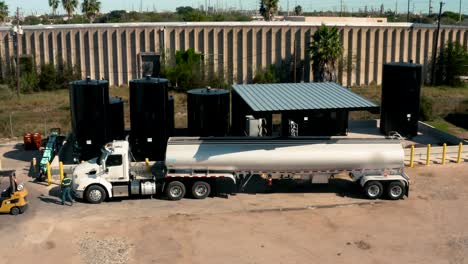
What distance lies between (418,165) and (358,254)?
11.9m

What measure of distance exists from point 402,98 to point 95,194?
18935mm

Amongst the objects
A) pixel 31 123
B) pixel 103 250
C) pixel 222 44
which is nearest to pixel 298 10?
pixel 222 44

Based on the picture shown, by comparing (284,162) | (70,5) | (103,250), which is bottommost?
(103,250)

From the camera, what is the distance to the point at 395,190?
23594 millimetres

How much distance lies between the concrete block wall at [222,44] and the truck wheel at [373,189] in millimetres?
37550

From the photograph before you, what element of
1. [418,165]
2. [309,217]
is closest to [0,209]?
[309,217]

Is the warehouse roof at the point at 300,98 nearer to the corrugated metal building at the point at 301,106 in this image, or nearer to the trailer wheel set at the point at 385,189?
the corrugated metal building at the point at 301,106

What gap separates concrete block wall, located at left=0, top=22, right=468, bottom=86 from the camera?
6044 cm

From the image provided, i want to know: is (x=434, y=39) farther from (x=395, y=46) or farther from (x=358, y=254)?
(x=358, y=254)

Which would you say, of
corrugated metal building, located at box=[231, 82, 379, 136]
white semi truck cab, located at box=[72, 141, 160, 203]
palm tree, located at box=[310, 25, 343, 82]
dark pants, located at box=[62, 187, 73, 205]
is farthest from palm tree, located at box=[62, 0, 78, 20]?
dark pants, located at box=[62, 187, 73, 205]

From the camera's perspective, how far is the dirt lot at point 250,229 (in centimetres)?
1817

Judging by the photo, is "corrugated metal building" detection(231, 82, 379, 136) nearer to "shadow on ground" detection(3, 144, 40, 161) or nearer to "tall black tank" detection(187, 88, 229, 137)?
Result: "tall black tank" detection(187, 88, 229, 137)

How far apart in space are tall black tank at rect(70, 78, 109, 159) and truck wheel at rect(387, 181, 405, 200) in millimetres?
13837

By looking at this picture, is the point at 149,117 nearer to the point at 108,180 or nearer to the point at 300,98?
the point at 108,180
